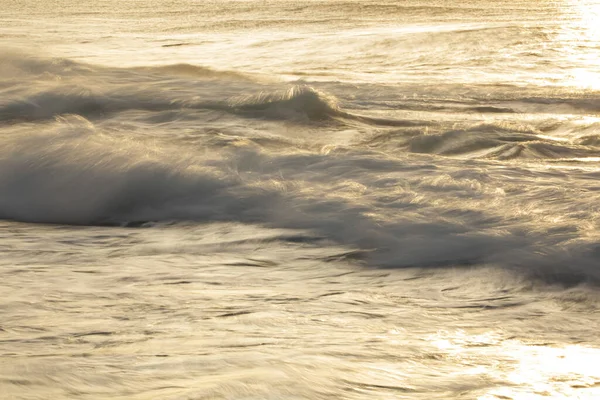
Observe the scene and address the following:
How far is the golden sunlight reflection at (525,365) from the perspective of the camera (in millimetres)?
1658

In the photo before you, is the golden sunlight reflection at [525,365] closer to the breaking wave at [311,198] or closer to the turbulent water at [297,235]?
the turbulent water at [297,235]

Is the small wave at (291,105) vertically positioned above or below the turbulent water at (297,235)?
above

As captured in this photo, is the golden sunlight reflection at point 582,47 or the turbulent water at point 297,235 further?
the golden sunlight reflection at point 582,47

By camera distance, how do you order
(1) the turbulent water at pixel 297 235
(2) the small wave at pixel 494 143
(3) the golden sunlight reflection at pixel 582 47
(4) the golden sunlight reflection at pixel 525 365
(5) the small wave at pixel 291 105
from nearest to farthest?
(4) the golden sunlight reflection at pixel 525 365 → (1) the turbulent water at pixel 297 235 → (2) the small wave at pixel 494 143 → (5) the small wave at pixel 291 105 → (3) the golden sunlight reflection at pixel 582 47

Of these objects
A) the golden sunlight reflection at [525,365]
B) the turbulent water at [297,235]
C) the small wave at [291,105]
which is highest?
the small wave at [291,105]

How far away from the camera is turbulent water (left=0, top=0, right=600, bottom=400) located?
1.80 meters

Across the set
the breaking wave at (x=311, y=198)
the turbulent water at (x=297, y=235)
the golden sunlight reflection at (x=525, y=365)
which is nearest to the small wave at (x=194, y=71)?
the turbulent water at (x=297, y=235)

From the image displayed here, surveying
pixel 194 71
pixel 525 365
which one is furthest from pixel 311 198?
pixel 194 71

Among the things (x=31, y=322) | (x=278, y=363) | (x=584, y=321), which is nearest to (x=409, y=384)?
(x=278, y=363)

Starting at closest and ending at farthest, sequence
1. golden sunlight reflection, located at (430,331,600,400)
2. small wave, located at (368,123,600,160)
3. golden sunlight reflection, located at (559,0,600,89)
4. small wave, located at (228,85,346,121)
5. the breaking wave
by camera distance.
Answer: golden sunlight reflection, located at (430,331,600,400) → the breaking wave → small wave, located at (368,123,600,160) → small wave, located at (228,85,346,121) → golden sunlight reflection, located at (559,0,600,89)

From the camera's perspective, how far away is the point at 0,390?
1.62 meters

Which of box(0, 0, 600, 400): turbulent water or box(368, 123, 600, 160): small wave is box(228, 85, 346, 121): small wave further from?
box(368, 123, 600, 160): small wave

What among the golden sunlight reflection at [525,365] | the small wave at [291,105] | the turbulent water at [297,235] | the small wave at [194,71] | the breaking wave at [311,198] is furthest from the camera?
the small wave at [194,71]

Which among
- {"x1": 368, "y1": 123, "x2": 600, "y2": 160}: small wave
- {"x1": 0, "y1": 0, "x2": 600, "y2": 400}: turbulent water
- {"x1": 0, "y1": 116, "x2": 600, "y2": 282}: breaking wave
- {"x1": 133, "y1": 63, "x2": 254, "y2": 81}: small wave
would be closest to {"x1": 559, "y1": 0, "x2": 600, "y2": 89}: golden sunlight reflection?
{"x1": 0, "y1": 0, "x2": 600, "y2": 400}: turbulent water
